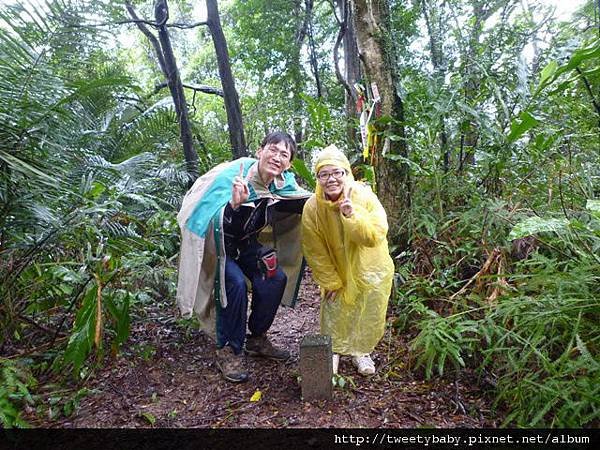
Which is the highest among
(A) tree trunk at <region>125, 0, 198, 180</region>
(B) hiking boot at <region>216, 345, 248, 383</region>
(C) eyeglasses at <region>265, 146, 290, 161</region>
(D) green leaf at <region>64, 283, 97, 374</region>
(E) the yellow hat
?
(A) tree trunk at <region>125, 0, 198, 180</region>

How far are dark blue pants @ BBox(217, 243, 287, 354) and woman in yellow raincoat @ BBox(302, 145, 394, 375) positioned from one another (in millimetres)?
346

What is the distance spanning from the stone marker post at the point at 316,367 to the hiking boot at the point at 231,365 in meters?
0.51

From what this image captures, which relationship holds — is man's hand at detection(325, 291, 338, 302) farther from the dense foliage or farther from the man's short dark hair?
the man's short dark hair

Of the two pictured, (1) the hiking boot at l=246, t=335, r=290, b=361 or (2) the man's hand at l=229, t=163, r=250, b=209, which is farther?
(1) the hiking boot at l=246, t=335, r=290, b=361

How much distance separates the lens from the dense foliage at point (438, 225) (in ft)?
7.25

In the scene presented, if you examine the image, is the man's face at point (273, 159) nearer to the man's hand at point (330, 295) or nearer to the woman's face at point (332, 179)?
the woman's face at point (332, 179)

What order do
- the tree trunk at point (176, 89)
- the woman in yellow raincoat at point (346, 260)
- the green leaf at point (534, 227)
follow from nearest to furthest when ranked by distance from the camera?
1. the green leaf at point (534, 227)
2. the woman in yellow raincoat at point (346, 260)
3. the tree trunk at point (176, 89)

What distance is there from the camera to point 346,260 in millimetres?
2588

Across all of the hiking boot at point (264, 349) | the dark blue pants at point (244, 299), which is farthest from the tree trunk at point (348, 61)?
the hiking boot at point (264, 349)

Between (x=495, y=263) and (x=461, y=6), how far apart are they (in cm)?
434

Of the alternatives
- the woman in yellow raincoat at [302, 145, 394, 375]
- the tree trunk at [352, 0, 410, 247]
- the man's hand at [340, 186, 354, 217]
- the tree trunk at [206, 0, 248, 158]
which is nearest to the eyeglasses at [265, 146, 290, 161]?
the woman in yellow raincoat at [302, 145, 394, 375]

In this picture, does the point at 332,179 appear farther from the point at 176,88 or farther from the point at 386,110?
the point at 176,88

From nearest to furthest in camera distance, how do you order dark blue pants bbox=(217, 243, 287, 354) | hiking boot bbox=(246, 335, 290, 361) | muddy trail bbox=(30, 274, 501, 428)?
1. muddy trail bbox=(30, 274, 501, 428)
2. dark blue pants bbox=(217, 243, 287, 354)
3. hiking boot bbox=(246, 335, 290, 361)

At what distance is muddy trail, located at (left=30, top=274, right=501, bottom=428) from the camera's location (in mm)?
2143
